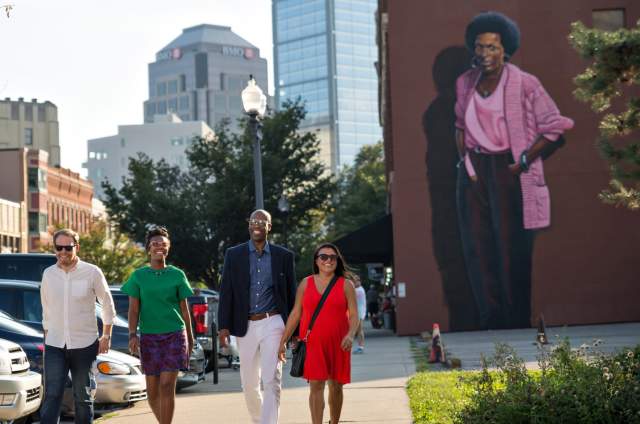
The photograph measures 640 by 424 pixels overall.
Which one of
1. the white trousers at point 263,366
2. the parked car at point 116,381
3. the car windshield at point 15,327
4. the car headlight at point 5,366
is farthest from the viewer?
the parked car at point 116,381

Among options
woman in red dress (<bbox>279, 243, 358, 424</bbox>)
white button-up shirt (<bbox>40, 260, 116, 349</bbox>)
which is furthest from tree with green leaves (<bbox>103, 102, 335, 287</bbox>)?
white button-up shirt (<bbox>40, 260, 116, 349</bbox>)

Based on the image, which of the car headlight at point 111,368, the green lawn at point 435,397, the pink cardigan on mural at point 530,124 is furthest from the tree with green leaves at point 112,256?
the car headlight at point 111,368

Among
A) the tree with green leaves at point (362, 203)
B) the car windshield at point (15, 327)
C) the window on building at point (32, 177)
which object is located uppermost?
the window on building at point (32, 177)

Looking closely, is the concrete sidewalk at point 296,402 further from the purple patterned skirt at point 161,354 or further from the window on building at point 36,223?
the window on building at point 36,223

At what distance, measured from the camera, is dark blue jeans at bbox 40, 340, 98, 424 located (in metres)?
10.5

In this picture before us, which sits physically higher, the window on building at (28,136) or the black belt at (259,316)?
the window on building at (28,136)

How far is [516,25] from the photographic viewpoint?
38875mm

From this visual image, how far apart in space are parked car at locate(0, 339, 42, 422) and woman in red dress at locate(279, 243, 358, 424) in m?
2.39

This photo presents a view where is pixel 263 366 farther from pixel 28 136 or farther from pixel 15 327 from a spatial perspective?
pixel 28 136

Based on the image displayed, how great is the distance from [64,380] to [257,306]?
1751mm

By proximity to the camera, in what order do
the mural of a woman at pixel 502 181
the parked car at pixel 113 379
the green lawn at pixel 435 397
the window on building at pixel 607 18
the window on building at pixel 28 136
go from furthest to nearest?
the window on building at pixel 28 136
the window on building at pixel 607 18
the mural of a woman at pixel 502 181
the parked car at pixel 113 379
the green lawn at pixel 435 397

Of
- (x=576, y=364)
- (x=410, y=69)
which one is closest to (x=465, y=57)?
(x=410, y=69)

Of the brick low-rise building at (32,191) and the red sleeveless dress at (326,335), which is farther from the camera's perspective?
the brick low-rise building at (32,191)

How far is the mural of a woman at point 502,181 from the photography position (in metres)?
38.0
